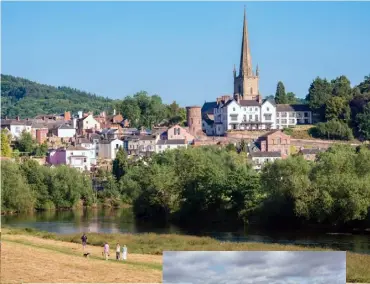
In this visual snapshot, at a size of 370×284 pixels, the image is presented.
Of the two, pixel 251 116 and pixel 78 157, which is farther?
pixel 251 116

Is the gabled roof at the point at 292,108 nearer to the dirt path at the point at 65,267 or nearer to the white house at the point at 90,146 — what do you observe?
the white house at the point at 90,146

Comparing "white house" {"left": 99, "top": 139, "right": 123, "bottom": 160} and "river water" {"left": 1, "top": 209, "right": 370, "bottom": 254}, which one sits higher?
"white house" {"left": 99, "top": 139, "right": 123, "bottom": 160}

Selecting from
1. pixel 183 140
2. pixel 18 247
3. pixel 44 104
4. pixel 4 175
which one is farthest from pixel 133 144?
pixel 44 104

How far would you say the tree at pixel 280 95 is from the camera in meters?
95.6

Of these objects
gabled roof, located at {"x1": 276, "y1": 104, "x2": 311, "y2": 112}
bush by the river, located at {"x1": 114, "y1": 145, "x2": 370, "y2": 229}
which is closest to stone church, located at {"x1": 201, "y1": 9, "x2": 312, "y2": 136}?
gabled roof, located at {"x1": 276, "y1": 104, "x2": 311, "y2": 112}

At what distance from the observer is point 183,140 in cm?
7944

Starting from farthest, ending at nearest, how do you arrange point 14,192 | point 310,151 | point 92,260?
point 310,151 → point 14,192 → point 92,260

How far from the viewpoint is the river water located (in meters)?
31.7

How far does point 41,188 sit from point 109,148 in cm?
2850

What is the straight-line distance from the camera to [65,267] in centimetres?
1897

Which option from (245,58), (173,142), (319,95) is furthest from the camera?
(245,58)

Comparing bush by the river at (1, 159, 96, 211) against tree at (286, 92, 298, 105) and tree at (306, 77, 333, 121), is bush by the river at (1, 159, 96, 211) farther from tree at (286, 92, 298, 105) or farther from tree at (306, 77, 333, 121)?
tree at (286, 92, 298, 105)

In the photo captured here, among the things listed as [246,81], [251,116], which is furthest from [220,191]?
[246,81]

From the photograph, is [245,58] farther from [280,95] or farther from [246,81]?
[280,95]
